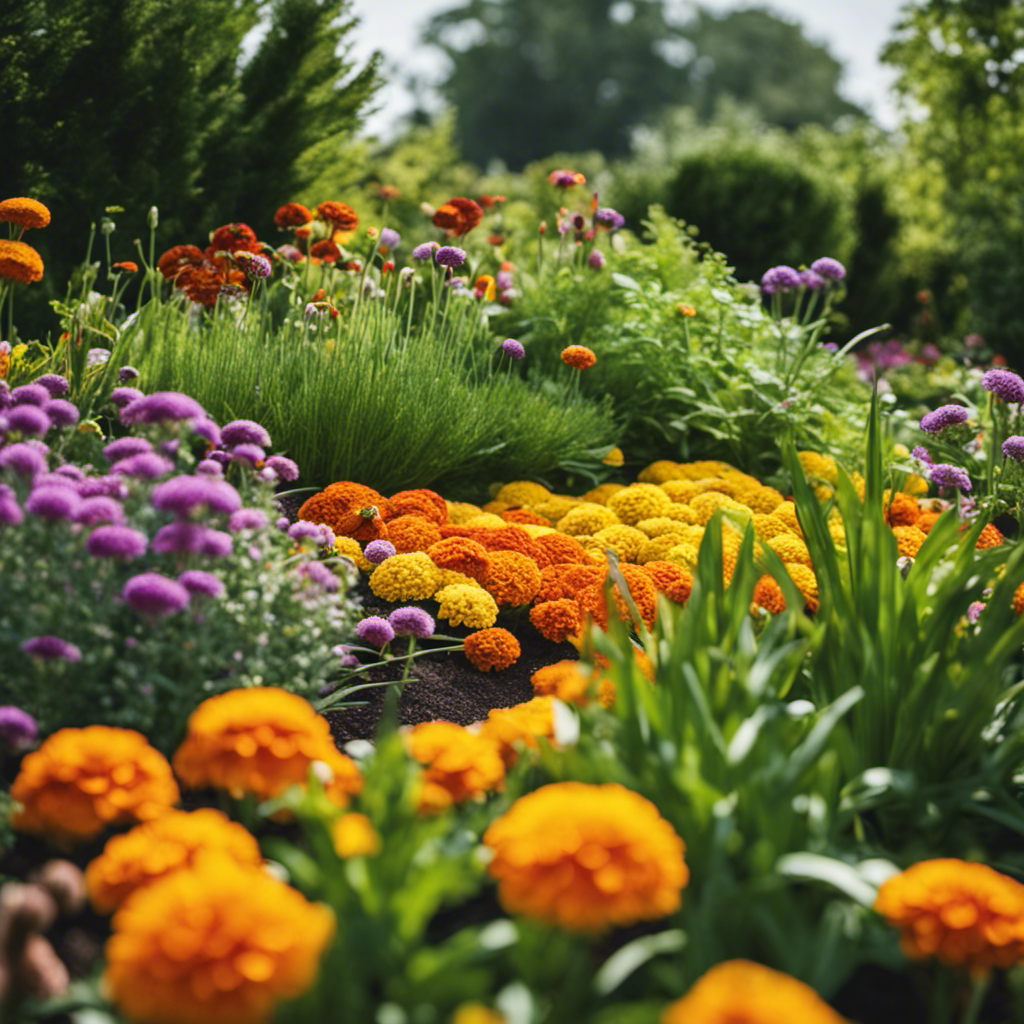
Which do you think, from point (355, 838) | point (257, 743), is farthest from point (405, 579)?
point (355, 838)

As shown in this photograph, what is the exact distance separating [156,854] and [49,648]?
1.68ft

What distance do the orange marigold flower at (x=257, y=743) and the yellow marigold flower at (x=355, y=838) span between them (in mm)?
118

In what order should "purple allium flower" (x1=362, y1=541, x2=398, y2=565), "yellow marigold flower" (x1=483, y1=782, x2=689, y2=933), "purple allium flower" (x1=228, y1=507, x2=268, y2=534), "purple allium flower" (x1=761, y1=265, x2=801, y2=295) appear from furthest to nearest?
1. "purple allium flower" (x1=761, y1=265, x2=801, y2=295)
2. "purple allium flower" (x1=362, y1=541, x2=398, y2=565)
3. "purple allium flower" (x1=228, y1=507, x2=268, y2=534)
4. "yellow marigold flower" (x1=483, y1=782, x2=689, y2=933)

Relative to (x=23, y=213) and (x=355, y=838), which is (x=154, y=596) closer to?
(x=355, y=838)

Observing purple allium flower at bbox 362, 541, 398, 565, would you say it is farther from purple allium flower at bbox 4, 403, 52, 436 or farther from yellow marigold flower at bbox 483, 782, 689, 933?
yellow marigold flower at bbox 483, 782, 689, 933

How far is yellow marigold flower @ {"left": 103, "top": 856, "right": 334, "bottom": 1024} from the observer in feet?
3.31

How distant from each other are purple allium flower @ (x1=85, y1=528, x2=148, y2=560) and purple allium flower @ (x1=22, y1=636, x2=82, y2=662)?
6.6 inches

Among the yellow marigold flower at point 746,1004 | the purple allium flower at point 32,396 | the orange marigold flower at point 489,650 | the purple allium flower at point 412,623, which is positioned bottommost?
the orange marigold flower at point 489,650

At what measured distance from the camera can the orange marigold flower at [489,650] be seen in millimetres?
2852

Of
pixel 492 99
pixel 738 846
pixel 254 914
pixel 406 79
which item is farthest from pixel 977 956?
pixel 406 79

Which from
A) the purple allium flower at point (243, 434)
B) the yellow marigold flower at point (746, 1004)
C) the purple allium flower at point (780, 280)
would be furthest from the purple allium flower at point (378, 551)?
the purple allium flower at point (780, 280)

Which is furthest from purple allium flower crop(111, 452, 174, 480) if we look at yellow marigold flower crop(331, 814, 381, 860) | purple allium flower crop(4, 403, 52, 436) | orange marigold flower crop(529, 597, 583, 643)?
orange marigold flower crop(529, 597, 583, 643)

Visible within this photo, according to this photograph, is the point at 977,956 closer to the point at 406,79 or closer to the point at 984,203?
the point at 984,203

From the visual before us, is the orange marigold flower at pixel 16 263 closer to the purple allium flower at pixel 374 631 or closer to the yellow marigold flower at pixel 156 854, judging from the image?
the purple allium flower at pixel 374 631
